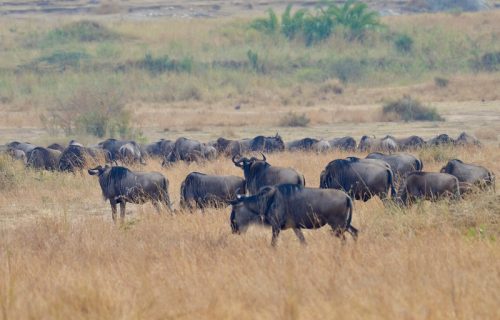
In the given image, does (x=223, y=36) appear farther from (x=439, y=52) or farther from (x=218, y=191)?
(x=218, y=191)

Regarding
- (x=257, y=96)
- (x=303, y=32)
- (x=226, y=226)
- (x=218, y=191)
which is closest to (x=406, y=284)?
(x=226, y=226)

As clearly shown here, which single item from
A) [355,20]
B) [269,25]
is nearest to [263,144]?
[355,20]

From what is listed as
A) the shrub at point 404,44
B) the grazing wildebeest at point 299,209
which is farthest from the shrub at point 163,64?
the grazing wildebeest at point 299,209

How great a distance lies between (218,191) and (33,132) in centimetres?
1736

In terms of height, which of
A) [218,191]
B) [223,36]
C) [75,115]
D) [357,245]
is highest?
[357,245]

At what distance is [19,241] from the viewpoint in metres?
9.67

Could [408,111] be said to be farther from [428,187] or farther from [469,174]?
[428,187]

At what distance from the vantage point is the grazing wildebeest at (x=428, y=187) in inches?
423

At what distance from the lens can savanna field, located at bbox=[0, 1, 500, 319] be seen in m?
6.86

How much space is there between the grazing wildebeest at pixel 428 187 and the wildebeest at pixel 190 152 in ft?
24.5

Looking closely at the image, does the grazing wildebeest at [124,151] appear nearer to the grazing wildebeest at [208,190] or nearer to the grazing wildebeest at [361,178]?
the grazing wildebeest at [208,190]

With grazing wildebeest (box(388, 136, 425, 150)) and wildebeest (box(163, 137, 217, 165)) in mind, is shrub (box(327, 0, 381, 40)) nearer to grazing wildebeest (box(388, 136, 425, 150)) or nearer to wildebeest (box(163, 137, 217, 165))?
grazing wildebeest (box(388, 136, 425, 150))

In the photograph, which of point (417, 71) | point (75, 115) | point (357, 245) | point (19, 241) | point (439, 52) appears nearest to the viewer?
point (357, 245)

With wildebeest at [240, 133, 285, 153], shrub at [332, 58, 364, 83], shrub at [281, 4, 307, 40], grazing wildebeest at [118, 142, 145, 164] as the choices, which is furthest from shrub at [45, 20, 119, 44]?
grazing wildebeest at [118, 142, 145, 164]
